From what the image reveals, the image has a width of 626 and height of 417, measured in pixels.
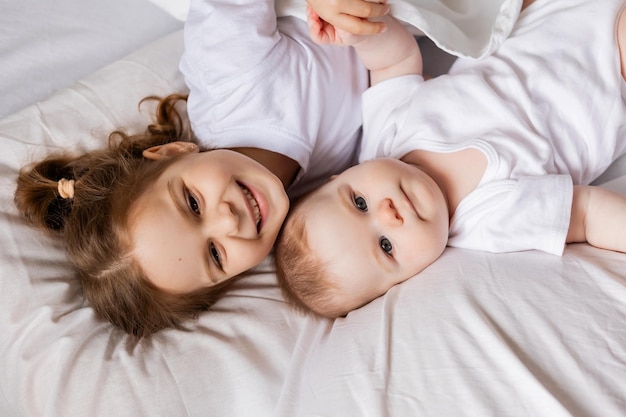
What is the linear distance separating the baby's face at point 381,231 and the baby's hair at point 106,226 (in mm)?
242

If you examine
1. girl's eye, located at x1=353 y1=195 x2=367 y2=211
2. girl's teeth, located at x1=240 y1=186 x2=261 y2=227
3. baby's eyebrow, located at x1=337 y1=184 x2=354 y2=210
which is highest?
baby's eyebrow, located at x1=337 y1=184 x2=354 y2=210

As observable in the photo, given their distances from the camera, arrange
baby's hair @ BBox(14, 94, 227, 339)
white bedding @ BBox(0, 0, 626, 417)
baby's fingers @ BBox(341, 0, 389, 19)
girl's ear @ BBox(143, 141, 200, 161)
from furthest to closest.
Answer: girl's ear @ BBox(143, 141, 200, 161)
baby's hair @ BBox(14, 94, 227, 339)
baby's fingers @ BBox(341, 0, 389, 19)
white bedding @ BBox(0, 0, 626, 417)

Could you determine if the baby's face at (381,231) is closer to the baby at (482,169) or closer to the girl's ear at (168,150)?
the baby at (482,169)

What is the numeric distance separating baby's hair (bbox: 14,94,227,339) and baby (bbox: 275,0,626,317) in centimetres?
24

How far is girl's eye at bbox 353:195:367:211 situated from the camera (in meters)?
1.12

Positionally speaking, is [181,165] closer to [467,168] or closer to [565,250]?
[467,168]

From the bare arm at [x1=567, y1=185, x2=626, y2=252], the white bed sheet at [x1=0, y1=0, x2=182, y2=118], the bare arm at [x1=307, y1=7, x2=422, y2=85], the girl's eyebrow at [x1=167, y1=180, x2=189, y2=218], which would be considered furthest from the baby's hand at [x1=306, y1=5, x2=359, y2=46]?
the white bed sheet at [x1=0, y1=0, x2=182, y2=118]

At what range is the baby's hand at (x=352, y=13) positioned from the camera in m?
0.99

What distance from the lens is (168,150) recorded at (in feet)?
4.03

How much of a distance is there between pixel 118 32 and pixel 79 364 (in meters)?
0.84

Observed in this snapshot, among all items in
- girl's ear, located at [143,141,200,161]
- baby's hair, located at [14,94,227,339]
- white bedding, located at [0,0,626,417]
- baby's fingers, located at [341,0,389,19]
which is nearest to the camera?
white bedding, located at [0,0,626,417]

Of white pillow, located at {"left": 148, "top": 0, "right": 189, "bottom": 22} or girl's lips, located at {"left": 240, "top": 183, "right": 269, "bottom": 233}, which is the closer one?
girl's lips, located at {"left": 240, "top": 183, "right": 269, "bottom": 233}

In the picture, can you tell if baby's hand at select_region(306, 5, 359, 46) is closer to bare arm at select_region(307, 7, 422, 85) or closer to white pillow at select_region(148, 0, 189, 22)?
bare arm at select_region(307, 7, 422, 85)

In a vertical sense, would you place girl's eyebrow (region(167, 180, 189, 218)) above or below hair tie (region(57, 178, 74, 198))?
above
